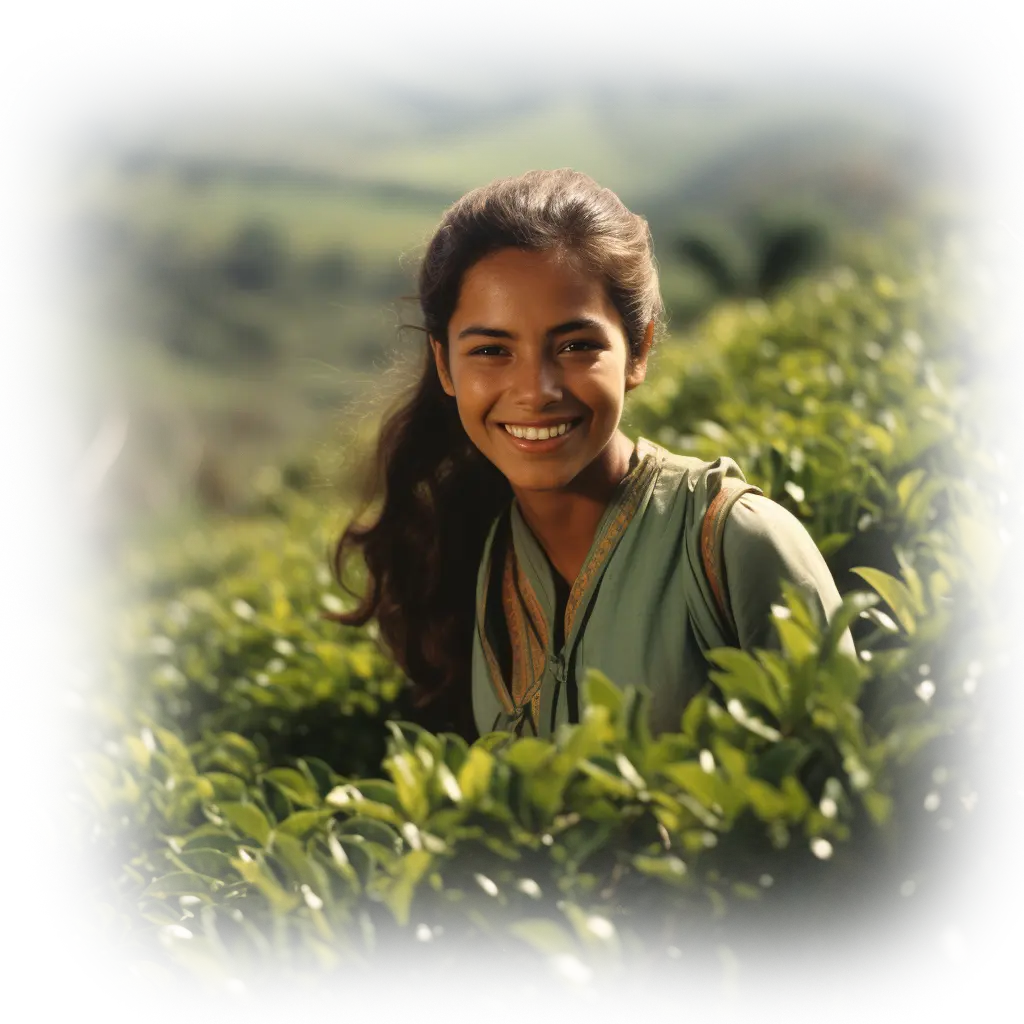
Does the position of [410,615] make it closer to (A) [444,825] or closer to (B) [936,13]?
(A) [444,825]

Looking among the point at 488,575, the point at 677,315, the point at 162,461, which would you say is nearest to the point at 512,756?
the point at 488,575

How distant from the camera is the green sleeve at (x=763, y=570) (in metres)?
1.85

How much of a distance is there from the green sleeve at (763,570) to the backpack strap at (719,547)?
13 millimetres

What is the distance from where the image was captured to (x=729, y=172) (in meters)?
2.31

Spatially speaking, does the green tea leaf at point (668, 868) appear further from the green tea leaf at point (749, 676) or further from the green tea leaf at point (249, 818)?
the green tea leaf at point (249, 818)

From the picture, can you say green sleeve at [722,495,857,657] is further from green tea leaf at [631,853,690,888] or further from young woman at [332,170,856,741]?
green tea leaf at [631,853,690,888]

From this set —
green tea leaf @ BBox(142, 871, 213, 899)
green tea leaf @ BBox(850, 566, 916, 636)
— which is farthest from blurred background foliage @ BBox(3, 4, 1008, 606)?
green tea leaf @ BBox(850, 566, 916, 636)

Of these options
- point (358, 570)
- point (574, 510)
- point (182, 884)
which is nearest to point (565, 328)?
point (574, 510)

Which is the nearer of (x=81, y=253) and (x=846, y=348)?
(x=81, y=253)

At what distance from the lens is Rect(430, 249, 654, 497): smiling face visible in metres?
1.92

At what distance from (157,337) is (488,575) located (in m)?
1.30

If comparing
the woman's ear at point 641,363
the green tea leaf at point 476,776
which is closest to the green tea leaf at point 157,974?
the green tea leaf at point 476,776

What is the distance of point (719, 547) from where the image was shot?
1907mm

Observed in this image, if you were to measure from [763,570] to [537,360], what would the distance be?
509mm
